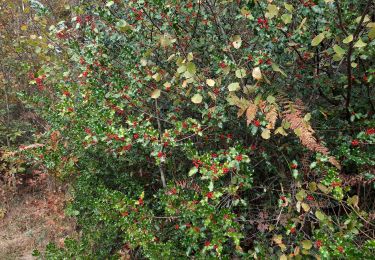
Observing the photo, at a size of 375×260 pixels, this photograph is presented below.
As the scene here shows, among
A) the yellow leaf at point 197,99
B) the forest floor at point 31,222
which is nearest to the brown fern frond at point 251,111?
the yellow leaf at point 197,99

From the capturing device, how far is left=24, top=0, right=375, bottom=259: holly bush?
2.29m

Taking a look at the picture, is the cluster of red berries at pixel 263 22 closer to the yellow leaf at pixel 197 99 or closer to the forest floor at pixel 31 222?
the yellow leaf at pixel 197 99

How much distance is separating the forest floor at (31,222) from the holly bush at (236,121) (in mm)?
1586

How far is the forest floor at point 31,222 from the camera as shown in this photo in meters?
4.67

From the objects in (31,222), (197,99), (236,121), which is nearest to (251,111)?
(197,99)

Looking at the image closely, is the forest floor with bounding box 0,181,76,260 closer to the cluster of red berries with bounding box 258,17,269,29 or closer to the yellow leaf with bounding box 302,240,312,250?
the yellow leaf with bounding box 302,240,312,250

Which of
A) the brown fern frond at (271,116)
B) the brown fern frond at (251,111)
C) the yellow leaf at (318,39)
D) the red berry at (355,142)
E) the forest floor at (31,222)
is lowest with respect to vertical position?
the forest floor at (31,222)

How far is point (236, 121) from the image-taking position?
2.73m

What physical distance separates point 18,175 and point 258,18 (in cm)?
582

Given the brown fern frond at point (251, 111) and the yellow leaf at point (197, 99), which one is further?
the yellow leaf at point (197, 99)

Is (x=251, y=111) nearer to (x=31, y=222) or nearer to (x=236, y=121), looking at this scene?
(x=236, y=121)

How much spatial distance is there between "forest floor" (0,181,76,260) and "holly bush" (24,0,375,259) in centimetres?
159

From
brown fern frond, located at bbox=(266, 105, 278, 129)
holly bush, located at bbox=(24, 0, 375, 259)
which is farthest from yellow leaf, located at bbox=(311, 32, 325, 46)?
brown fern frond, located at bbox=(266, 105, 278, 129)

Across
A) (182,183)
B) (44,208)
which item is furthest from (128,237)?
(44,208)
